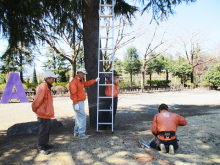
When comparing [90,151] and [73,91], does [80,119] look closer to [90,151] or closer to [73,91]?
[73,91]

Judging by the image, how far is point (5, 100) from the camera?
11266 mm

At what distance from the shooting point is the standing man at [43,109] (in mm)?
3385

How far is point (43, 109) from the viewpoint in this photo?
3434 millimetres

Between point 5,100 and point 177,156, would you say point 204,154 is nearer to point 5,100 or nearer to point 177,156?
point 177,156

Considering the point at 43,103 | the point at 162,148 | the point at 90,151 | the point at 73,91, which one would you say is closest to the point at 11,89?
the point at 73,91

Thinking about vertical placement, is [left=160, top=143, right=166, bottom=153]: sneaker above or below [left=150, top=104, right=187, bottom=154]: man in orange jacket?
below

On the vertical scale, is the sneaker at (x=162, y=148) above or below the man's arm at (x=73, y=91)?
below

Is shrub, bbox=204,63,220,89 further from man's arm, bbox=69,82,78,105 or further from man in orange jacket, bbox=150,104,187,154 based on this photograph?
man's arm, bbox=69,82,78,105

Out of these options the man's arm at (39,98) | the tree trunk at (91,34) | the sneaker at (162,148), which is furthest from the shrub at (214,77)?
the man's arm at (39,98)

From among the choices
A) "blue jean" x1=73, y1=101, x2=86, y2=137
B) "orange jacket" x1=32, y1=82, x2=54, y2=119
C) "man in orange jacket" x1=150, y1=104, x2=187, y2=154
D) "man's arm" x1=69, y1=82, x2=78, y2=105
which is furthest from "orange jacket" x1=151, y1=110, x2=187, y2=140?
"orange jacket" x1=32, y1=82, x2=54, y2=119

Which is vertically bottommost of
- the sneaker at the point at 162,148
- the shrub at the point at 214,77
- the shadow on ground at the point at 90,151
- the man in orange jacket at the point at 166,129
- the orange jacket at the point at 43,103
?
the shadow on ground at the point at 90,151

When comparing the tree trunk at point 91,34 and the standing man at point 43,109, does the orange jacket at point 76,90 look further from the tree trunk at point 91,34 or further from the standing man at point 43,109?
the tree trunk at point 91,34

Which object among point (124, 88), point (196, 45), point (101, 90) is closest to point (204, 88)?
point (196, 45)

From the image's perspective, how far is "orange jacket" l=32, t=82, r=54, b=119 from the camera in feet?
11.1
